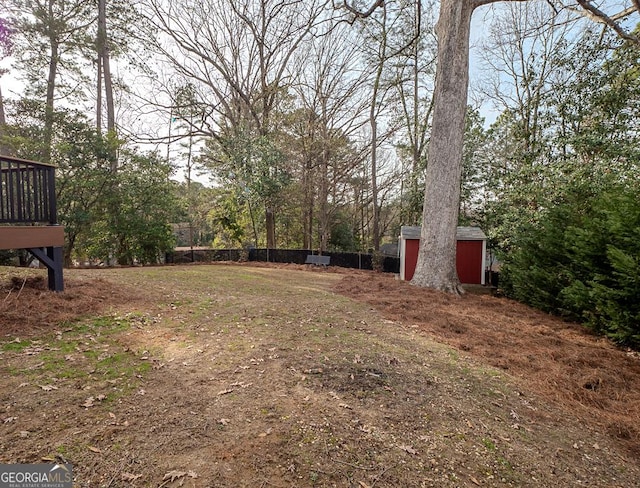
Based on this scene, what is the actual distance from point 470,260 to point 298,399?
1021 centimetres

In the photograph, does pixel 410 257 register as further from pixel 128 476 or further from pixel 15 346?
pixel 128 476

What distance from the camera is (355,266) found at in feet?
46.1

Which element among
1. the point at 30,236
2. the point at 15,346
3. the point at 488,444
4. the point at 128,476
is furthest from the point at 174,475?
the point at 30,236

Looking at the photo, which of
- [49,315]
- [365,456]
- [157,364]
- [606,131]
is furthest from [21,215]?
[606,131]

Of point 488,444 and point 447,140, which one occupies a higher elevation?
point 447,140

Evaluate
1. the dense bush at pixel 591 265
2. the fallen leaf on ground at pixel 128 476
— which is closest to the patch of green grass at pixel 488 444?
the fallen leaf on ground at pixel 128 476

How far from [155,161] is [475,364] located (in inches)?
498

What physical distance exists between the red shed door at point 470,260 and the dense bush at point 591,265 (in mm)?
→ 4050

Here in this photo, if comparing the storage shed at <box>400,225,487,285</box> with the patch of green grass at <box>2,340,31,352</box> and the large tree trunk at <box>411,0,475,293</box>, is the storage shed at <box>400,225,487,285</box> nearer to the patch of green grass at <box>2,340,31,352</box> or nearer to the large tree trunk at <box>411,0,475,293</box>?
A: the large tree trunk at <box>411,0,475,293</box>

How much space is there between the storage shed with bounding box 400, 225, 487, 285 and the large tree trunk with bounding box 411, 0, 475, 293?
396 cm

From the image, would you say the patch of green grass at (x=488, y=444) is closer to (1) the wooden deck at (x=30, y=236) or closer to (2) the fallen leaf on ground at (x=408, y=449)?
(2) the fallen leaf on ground at (x=408, y=449)

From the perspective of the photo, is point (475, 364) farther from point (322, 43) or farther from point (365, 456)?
point (322, 43)

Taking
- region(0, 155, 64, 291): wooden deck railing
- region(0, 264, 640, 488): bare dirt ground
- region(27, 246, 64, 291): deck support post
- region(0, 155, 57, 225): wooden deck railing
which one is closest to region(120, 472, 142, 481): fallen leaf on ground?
region(0, 264, 640, 488): bare dirt ground

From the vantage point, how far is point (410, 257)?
1109 centimetres
